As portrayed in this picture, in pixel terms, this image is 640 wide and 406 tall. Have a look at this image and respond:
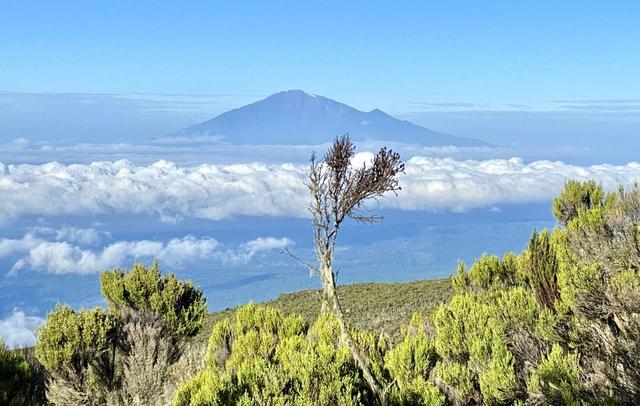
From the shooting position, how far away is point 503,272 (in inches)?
843

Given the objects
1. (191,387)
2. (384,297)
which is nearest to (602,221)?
(191,387)

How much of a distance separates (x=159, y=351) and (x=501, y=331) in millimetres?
9231

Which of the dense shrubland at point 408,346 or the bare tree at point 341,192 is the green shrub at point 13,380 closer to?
the dense shrubland at point 408,346

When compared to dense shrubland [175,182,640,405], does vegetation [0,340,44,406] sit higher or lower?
lower

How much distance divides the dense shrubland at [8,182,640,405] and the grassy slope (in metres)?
10.1

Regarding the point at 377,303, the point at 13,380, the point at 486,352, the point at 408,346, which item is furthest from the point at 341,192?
the point at 377,303

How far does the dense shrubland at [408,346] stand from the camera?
1130 cm

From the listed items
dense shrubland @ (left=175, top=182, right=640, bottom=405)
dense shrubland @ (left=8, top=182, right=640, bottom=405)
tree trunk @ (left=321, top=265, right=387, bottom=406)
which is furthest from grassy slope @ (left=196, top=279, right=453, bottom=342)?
tree trunk @ (left=321, top=265, right=387, bottom=406)

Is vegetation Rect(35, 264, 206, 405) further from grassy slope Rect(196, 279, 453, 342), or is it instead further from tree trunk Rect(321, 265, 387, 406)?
grassy slope Rect(196, 279, 453, 342)

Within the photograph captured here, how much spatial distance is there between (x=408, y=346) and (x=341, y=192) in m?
4.09

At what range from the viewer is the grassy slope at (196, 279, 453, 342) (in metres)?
31.5

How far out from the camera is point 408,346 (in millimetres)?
13469

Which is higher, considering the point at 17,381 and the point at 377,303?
the point at 17,381

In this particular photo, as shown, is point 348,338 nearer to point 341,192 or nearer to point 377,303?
point 341,192
